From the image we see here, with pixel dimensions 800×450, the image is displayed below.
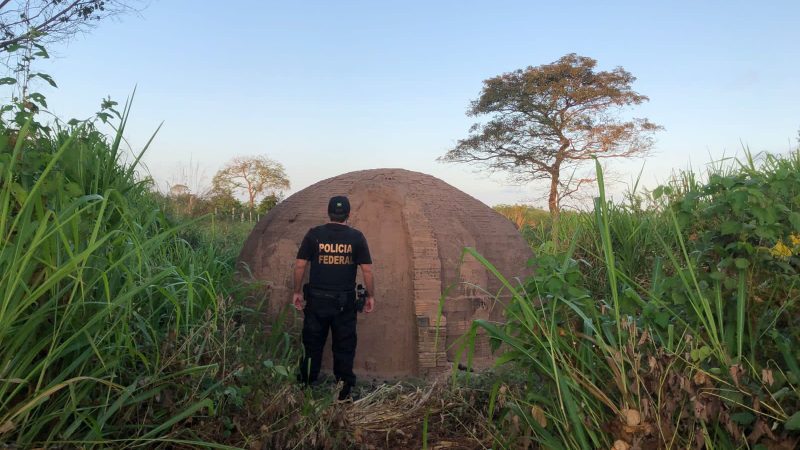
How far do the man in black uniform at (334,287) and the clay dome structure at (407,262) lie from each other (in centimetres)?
65

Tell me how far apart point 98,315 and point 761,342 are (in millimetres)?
3065

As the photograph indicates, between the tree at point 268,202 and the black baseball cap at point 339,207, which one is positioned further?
the tree at point 268,202

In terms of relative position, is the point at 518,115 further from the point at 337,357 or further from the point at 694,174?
the point at 337,357

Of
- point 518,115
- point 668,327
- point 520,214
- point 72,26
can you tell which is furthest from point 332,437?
point 518,115

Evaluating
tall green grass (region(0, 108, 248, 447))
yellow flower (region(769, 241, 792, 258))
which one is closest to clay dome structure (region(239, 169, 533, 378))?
tall green grass (region(0, 108, 248, 447))

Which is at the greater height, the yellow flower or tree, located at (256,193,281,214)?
tree, located at (256,193,281,214)

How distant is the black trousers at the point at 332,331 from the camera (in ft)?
18.6

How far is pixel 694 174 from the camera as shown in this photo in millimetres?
8812

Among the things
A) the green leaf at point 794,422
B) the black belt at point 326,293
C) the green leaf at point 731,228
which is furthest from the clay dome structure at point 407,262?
the green leaf at point 794,422

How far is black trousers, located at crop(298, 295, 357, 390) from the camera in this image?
18.6ft

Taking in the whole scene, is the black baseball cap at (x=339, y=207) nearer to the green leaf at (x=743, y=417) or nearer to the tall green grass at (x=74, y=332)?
the tall green grass at (x=74, y=332)

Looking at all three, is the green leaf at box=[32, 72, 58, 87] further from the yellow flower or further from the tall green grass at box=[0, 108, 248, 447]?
the yellow flower

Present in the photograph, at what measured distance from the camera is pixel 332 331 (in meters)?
5.80

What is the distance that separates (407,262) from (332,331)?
1.11 meters
